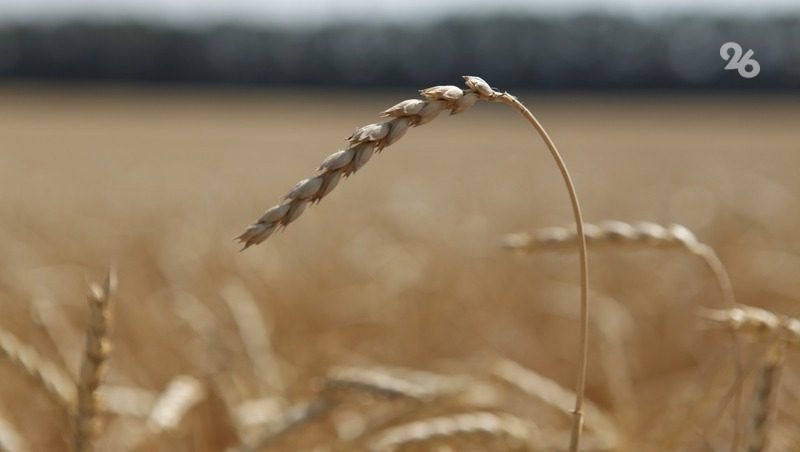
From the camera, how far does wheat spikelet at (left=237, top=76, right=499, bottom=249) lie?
1.91 ft

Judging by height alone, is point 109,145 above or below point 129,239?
below

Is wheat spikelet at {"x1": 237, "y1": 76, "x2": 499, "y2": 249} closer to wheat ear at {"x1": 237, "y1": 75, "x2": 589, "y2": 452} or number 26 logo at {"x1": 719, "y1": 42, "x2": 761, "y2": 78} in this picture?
wheat ear at {"x1": 237, "y1": 75, "x2": 589, "y2": 452}

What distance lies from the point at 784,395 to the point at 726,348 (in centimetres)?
57

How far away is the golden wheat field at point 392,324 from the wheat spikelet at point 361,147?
25 centimetres

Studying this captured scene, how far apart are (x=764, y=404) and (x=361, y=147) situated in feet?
1.62

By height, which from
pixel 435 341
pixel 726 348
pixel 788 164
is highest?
pixel 726 348

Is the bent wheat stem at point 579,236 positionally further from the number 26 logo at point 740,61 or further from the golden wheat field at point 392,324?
the number 26 logo at point 740,61

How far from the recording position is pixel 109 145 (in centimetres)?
1816

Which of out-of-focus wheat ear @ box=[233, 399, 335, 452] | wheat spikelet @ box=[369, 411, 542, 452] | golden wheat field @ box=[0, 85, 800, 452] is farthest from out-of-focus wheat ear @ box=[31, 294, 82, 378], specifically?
wheat spikelet @ box=[369, 411, 542, 452]

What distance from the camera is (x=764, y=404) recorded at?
89 centimetres

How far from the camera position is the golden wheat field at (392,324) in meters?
1.20

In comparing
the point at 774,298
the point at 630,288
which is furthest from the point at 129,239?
the point at 774,298

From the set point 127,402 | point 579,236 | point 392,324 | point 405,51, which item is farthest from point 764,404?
point 405,51

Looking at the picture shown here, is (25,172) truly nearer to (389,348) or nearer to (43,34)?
(389,348)
